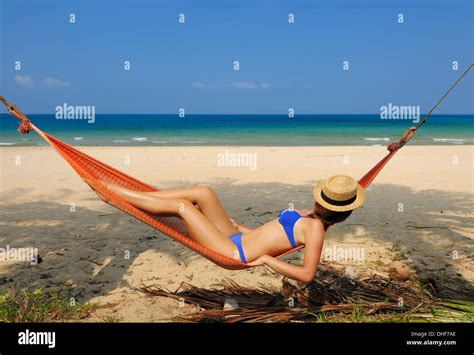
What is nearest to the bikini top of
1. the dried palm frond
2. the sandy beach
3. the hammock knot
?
the dried palm frond

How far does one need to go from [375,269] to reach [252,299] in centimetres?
134

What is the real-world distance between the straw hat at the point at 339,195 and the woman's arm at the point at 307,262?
154 millimetres

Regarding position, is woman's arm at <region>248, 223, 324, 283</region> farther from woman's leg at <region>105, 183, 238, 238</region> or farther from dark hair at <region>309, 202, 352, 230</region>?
woman's leg at <region>105, 183, 238, 238</region>

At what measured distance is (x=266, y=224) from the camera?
304 cm

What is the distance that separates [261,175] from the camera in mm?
9180

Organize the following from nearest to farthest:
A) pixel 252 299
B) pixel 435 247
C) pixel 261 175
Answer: pixel 252 299 < pixel 435 247 < pixel 261 175

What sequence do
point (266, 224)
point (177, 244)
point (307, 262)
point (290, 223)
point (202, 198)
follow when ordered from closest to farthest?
point (307, 262)
point (290, 223)
point (266, 224)
point (202, 198)
point (177, 244)

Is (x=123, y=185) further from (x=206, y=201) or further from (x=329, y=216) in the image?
(x=329, y=216)

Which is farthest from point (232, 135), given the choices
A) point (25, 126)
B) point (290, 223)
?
point (290, 223)

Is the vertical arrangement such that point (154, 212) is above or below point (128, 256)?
above

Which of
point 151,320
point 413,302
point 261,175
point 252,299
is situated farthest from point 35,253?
point 261,175

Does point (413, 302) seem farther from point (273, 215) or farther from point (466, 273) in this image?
point (273, 215)

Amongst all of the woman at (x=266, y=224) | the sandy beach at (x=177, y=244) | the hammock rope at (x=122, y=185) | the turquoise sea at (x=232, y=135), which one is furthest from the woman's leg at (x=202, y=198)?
the turquoise sea at (x=232, y=135)

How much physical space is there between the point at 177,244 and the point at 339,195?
238 centimetres
